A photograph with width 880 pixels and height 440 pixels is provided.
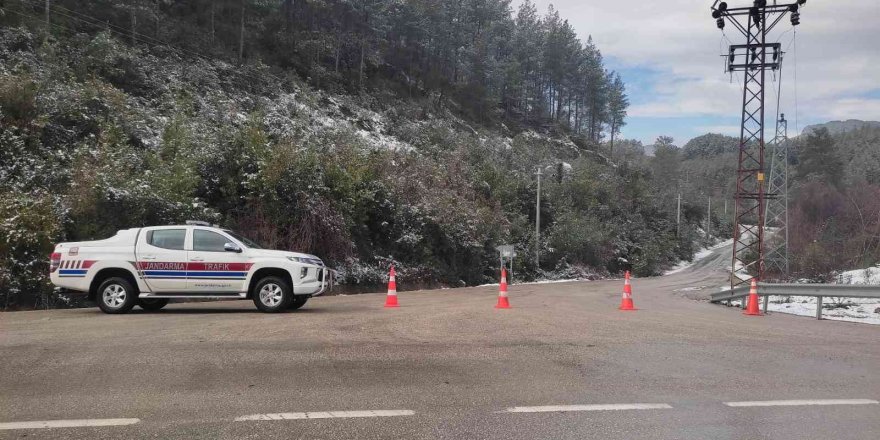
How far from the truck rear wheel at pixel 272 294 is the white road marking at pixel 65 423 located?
24.5ft

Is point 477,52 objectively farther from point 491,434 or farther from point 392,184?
point 491,434

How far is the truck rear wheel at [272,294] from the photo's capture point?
12.7 metres

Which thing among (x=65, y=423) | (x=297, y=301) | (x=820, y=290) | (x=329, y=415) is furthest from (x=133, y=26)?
(x=329, y=415)

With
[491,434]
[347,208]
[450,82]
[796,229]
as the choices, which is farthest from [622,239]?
[491,434]

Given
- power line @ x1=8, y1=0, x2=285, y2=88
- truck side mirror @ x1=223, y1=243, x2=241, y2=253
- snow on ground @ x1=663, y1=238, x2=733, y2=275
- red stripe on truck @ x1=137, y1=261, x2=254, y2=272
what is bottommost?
snow on ground @ x1=663, y1=238, x2=733, y2=275

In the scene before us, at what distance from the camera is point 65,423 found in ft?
16.9

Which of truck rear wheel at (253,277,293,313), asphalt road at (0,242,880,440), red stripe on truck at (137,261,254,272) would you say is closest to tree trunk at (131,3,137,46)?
red stripe on truck at (137,261,254,272)

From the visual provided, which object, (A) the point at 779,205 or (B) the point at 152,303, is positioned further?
(A) the point at 779,205

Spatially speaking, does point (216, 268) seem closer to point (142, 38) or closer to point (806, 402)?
point (806, 402)

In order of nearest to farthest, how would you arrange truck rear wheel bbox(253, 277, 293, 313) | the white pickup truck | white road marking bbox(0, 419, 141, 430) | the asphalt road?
white road marking bbox(0, 419, 141, 430)
the asphalt road
the white pickup truck
truck rear wheel bbox(253, 277, 293, 313)

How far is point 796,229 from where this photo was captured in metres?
53.8

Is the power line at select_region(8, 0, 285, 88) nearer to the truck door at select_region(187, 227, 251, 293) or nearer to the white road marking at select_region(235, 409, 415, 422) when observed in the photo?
the truck door at select_region(187, 227, 251, 293)

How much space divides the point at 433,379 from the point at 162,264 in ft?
26.3

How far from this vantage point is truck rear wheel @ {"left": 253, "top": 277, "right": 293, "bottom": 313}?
41.6ft
